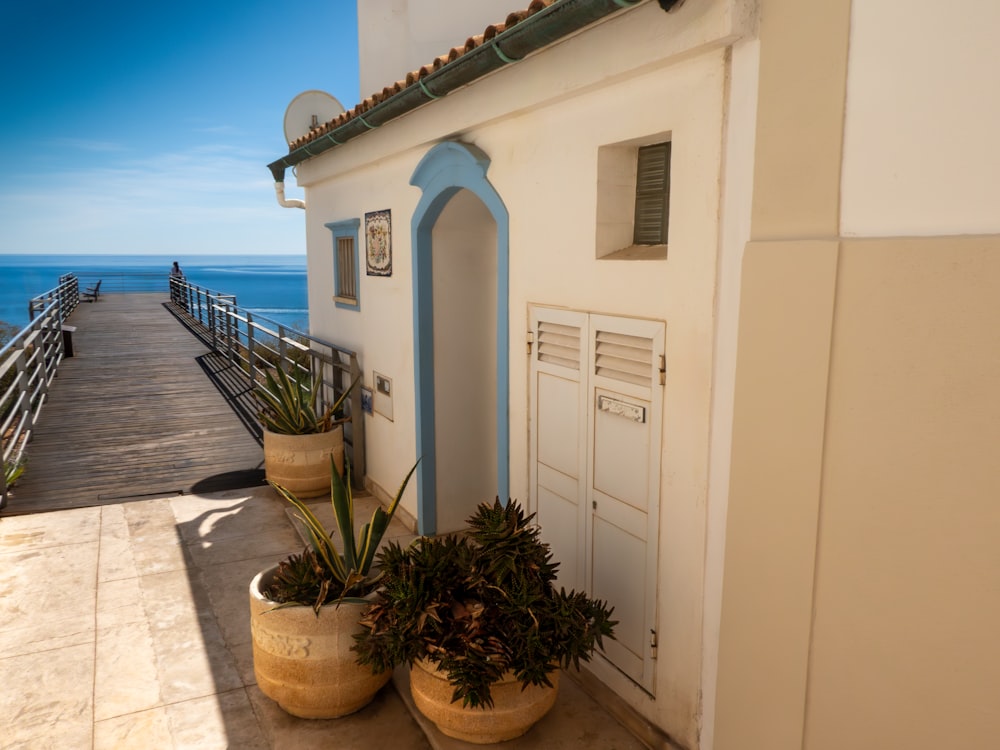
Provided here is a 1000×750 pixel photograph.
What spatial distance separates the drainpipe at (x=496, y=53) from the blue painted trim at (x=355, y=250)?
1199mm

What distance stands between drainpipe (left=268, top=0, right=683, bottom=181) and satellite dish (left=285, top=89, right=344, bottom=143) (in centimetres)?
346

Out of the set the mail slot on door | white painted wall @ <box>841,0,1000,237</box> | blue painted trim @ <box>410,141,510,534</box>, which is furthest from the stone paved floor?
white painted wall @ <box>841,0,1000,237</box>

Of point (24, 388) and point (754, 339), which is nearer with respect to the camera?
point (754, 339)

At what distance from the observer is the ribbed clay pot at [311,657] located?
12.9 feet

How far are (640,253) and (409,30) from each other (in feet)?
18.7

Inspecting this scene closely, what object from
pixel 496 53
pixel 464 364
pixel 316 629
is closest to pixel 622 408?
pixel 316 629

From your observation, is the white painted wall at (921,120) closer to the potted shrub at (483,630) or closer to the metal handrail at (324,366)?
the potted shrub at (483,630)

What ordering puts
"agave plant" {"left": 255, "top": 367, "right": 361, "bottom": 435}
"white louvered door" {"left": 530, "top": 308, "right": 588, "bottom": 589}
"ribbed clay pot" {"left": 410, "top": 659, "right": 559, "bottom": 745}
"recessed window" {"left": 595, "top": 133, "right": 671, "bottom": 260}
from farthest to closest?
1. "agave plant" {"left": 255, "top": 367, "right": 361, "bottom": 435}
2. "white louvered door" {"left": 530, "top": 308, "right": 588, "bottom": 589}
3. "recessed window" {"left": 595, "top": 133, "right": 671, "bottom": 260}
4. "ribbed clay pot" {"left": 410, "top": 659, "right": 559, "bottom": 745}

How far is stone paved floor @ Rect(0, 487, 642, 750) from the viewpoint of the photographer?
155 inches

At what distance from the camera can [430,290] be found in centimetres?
625

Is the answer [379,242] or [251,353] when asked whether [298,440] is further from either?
[251,353]

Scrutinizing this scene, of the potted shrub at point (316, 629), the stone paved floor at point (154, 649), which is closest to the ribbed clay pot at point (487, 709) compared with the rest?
the stone paved floor at point (154, 649)

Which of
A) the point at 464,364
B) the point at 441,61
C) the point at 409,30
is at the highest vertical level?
the point at 409,30

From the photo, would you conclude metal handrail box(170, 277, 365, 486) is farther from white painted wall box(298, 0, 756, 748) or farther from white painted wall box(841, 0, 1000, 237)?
white painted wall box(841, 0, 1000, 237)
